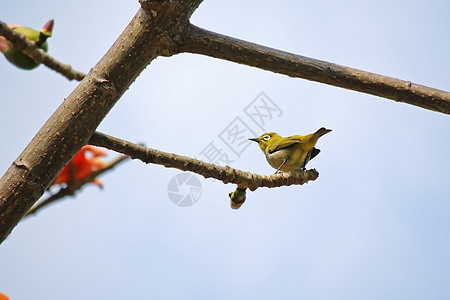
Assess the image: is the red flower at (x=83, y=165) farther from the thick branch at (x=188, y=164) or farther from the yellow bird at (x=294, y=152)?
the yellow bird at (x=294, y=152)

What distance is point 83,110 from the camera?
154 centimetres

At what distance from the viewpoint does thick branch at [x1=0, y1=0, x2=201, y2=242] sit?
1.51m

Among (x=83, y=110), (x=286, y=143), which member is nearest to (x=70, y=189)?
(x=83, y=110)

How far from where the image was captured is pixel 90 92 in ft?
5.04

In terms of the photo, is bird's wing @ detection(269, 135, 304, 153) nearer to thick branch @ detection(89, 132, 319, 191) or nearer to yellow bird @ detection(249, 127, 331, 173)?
yellow bird @ detection(249, 127, 331, 173)

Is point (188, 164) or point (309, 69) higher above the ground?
point (309, 69)

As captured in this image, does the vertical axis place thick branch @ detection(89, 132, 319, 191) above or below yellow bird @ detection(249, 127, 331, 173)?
below

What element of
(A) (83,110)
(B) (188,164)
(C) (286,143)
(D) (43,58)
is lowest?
(A) (83,110)

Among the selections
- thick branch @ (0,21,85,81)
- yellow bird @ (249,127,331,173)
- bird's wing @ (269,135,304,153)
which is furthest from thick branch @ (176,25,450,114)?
bird's wing @ (269,135,304,153)

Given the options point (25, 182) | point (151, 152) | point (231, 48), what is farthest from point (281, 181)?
point (25, 182)

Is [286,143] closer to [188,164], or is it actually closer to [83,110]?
[188,164]

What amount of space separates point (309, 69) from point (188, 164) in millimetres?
673

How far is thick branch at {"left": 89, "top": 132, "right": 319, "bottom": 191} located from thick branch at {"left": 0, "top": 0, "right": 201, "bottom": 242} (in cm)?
18

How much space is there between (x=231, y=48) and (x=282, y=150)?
2.26m
